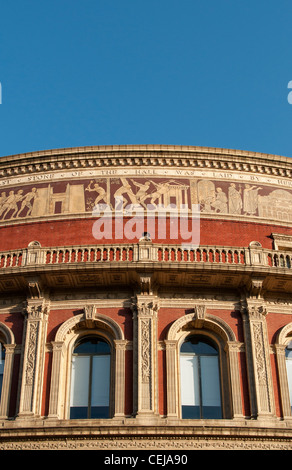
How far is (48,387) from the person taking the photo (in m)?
19.8

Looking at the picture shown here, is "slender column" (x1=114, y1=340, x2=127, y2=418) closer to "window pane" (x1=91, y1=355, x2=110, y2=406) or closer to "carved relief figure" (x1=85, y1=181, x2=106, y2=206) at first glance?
"window pane" (x1=91, y1=355, x2=110, y2=406)

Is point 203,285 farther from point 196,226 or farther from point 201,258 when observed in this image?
point 196,226

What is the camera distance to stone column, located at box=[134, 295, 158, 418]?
1892 cm

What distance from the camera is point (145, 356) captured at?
1978 centimetres

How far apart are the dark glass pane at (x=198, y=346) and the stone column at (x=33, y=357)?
4.51m

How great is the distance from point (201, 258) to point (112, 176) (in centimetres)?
591

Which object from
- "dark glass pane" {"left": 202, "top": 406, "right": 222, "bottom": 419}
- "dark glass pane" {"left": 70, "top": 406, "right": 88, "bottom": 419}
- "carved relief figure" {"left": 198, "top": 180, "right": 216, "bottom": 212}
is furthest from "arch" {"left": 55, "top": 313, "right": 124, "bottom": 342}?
"carved relief figure" {"left": 198, "top": 180, "right": 216, "bottom": 212}

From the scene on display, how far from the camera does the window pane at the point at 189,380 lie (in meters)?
20.0

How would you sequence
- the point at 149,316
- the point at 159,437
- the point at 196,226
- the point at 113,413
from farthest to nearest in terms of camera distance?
the point at 196,226
the point at 149,316
the point at 113,413
the point at 159,437

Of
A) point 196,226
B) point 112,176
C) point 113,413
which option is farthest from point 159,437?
point 112,176

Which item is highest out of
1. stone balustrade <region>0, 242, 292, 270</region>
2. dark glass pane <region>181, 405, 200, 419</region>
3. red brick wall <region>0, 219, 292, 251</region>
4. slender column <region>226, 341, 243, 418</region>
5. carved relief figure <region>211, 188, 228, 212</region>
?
carved relief figure <region>211, 188, 228, 212</region>

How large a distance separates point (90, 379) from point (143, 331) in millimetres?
2260

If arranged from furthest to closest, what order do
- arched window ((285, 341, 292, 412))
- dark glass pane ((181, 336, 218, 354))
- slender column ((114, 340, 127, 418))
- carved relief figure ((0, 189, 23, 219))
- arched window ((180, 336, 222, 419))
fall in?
carved relief figure ((0, 189, 23, 219)) < dark glass pane ((181, 336, 218, 354)) < arched window ((285, 341, 292, 412)) < arched window ((180, 336, 222, 419)) < slender column ((114, 340, 127, 418))

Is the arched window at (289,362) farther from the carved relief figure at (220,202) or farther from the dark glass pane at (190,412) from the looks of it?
the carved relief figure at (220,202)
